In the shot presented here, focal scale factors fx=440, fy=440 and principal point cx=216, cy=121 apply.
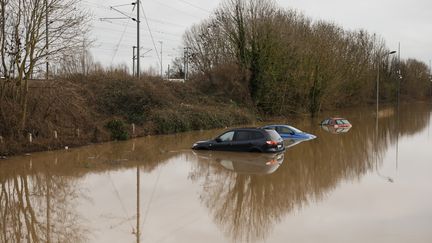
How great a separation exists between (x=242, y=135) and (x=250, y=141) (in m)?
0.66

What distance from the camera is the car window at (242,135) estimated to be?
22422mm

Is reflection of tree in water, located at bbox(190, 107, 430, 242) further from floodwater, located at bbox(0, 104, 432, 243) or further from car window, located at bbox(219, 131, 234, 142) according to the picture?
car window, located at bbox(219, 131, 234, 142)

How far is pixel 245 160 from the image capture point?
2031 cm

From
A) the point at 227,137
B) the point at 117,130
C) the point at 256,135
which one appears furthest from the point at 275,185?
the point at 117,130

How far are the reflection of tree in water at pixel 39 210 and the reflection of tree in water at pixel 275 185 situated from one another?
Answer: 147 inches

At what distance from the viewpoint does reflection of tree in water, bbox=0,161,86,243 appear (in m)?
10.0

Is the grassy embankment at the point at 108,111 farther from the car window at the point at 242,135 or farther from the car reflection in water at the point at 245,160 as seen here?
the car window at the point at 242,135

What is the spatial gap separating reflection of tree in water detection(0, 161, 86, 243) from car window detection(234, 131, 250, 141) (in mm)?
9125

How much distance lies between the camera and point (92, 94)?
33719 millimetres

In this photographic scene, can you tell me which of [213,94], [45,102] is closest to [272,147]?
[45,102]

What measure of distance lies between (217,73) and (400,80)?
6761 centimetres

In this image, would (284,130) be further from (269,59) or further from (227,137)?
(269,59)

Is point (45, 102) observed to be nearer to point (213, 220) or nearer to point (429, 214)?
point (213, 220)

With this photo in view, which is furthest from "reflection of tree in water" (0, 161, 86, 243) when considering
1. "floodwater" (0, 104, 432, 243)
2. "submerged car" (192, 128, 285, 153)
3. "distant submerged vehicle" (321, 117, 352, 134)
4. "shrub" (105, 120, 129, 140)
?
"distant submerged vehicle" (321, 117, 352, 134)
